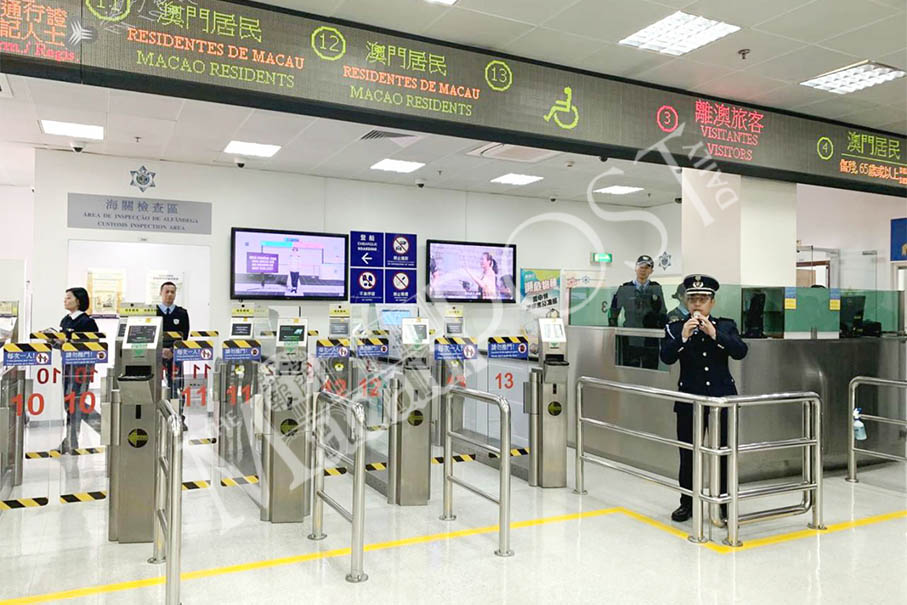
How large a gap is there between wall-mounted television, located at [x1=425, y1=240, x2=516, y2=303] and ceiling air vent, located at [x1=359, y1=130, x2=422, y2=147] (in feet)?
8.45

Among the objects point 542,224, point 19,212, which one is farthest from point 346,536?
point 19,212

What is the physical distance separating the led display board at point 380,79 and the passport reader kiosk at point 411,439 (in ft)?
5.23

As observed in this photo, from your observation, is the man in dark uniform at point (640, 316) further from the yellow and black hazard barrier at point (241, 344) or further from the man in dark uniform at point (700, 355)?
the yellow and black hazard barrier at point (241, 344)

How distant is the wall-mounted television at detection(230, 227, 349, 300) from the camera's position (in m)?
8.40

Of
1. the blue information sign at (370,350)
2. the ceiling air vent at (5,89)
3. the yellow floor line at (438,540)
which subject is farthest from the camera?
the blue information sign at (370,350)

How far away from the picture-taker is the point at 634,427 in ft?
17.9

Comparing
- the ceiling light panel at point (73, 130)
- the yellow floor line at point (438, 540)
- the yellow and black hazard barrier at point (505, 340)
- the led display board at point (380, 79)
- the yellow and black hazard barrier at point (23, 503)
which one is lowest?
the yellow floor line at point (438, 540)

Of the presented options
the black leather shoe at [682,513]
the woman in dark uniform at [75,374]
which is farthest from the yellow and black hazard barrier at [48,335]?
the black leather shoe at [682,513]

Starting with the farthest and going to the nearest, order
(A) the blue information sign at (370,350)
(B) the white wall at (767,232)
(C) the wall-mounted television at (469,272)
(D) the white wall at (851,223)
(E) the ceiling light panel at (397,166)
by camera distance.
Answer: (C) the wall-mounted television at (469,272) < (D) the white wall at (851,223) < (E) the ceiling light panel at (397,166) < (B) the white wall at (767,232) < (A) the blue information sign at (370,350)

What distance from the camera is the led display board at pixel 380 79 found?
3.20 m

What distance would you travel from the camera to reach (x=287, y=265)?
8633 mm

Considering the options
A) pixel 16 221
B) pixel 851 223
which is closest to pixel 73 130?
pixel 16 221

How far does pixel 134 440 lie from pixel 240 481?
1.33 meters


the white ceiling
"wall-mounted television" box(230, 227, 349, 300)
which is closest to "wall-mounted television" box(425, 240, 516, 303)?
the white ceiling
